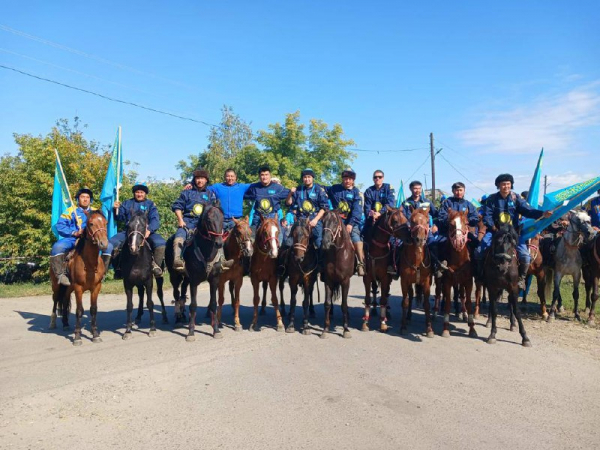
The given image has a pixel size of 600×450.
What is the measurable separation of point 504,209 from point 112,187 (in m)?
8.65

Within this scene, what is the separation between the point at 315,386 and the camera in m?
5.79

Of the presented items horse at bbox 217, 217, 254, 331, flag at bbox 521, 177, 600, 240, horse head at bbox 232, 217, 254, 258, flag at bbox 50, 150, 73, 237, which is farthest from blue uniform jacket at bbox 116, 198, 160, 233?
flag at bbox 521, 177, 600, 240

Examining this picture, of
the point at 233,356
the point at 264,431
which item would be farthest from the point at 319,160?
the point at 264,431

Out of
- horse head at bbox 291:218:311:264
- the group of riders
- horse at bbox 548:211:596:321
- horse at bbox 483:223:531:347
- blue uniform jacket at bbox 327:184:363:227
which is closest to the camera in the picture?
horse at bbox 483:223:531:347

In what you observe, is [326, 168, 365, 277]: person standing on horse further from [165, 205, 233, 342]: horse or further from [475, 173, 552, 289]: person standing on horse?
[165, 205, 233, 342]: horse

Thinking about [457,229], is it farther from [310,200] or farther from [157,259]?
[157,259]

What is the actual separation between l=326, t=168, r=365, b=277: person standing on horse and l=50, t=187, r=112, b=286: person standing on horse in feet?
16.0

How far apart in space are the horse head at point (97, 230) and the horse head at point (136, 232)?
0.42 metres

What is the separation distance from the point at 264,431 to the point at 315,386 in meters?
1.41

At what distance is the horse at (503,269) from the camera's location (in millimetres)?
7750

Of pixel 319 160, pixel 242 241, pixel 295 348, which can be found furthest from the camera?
pixel 319 160

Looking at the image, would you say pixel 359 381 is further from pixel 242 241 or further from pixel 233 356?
pixel 242 241

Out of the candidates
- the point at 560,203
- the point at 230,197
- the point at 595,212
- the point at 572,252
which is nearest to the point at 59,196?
the point at 230,197

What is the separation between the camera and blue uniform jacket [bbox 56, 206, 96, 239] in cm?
867
